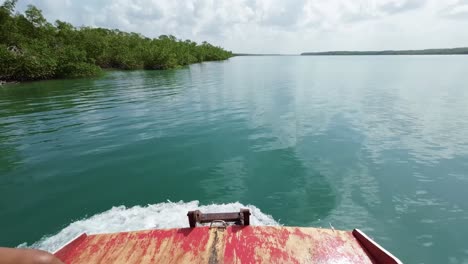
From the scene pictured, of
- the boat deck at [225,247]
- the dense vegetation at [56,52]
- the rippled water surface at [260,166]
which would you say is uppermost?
the dense vegetation at [56,52]

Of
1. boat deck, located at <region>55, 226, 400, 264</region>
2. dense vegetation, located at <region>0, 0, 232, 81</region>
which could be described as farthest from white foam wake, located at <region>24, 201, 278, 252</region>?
dense vegetation, located at <region>0, 0, 232, 81</region>

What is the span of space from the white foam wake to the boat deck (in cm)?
135

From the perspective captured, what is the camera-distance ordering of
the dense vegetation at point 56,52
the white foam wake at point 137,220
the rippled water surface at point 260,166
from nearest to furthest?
the white foam wake at point 137,220
the rippled water surface at point 260,166
the dense vegetation at point 56,52

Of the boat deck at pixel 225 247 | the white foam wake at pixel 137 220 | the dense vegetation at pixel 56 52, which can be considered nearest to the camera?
the boat deck at pixel 225 247

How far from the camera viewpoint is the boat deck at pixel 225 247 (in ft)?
10.8

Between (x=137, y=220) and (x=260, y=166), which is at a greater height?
(x=137, y=220)

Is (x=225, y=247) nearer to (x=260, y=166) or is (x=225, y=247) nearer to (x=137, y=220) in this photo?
(x=137, y=220)

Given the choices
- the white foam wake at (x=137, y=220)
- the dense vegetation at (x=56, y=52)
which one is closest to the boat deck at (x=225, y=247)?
the white foam wake at (x=137, y=220)

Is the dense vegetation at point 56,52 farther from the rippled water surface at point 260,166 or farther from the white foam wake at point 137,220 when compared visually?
the white foam wake at point 137,220

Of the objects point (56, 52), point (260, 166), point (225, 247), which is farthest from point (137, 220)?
point (56, 52)

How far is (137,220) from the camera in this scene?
17.3 feet

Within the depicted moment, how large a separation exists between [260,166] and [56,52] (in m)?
33.1

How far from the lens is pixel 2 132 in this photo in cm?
1108

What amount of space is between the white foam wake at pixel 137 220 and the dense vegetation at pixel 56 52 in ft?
94.4
